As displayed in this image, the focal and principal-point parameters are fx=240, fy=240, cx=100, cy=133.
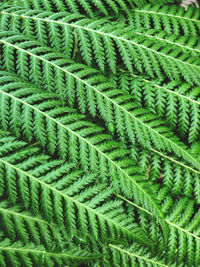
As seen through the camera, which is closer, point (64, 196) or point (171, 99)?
point (64, 196)

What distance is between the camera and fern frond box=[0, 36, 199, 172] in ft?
4.25

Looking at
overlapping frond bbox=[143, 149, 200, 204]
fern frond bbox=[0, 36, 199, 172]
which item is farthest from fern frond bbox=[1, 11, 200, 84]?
overlapping frond bbox=[143, 149, 200, 204]

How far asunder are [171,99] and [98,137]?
0.51 metres

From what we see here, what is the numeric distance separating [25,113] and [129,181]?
61 centimetres

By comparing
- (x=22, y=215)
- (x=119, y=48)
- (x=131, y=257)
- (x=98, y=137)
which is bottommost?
(x=131, y=257)

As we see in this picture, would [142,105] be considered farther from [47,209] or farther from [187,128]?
[47,209]

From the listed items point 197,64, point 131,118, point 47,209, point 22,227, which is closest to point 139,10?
point 197,64

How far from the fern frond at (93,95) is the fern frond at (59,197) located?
36 centimetres

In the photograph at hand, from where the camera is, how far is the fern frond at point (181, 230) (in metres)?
1.29

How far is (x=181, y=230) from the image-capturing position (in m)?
1.32

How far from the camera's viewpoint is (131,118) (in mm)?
1320

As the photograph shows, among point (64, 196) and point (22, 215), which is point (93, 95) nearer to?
point (64, 196)

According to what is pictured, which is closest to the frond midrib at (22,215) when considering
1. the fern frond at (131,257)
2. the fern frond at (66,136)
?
the fern frond at (66,136)

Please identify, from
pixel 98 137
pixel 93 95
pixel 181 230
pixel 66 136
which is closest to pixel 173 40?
pixel 93 95
